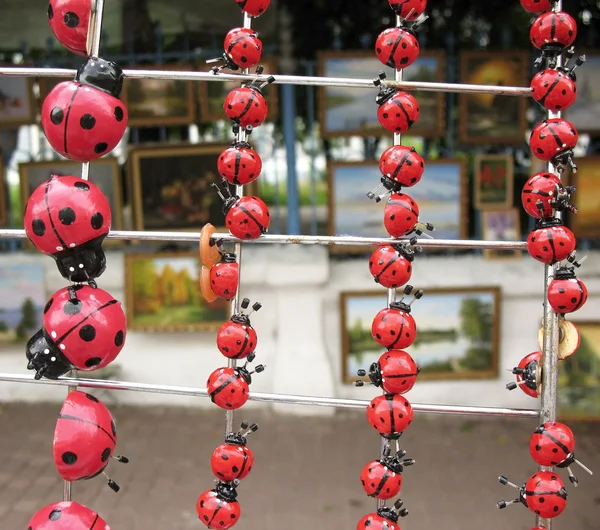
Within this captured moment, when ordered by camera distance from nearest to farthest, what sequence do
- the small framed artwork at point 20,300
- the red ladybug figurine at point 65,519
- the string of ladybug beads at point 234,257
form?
the red ladybug figurine at point 65,519 → the string of ladybug beads at point 234,257 → the small framed artwork at point 20,300

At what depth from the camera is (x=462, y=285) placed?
3.36 m

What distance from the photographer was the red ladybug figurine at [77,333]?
1096mm

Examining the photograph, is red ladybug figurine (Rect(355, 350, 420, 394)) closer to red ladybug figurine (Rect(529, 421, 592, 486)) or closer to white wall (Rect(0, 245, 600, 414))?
red ladybug figurine (Rect(529, 421, 592, 486))

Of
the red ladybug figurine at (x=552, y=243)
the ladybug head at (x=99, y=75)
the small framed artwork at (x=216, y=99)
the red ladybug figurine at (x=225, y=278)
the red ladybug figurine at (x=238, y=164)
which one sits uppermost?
the small framed artwork at (x=216, y=99)

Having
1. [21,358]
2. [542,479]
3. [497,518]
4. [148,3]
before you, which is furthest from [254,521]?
[148,3]

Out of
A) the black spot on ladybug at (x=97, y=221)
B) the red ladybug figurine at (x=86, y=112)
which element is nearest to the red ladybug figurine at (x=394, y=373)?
the black spot on ladybug at (x=97, y=221)

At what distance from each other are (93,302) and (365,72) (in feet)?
8.20

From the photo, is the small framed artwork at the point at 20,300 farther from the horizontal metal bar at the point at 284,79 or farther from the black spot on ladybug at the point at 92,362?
the black spot on ladybug at the point at 92,362

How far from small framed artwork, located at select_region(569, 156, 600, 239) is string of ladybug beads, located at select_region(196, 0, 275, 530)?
2560 millimetres

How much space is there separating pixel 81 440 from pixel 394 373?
0.65 m

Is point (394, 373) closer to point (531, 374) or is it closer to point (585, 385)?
point (531, 374)

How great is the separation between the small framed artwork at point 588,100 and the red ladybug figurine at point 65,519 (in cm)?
312

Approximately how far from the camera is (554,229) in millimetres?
1231

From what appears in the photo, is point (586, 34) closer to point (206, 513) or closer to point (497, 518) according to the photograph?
point (497, 518)
